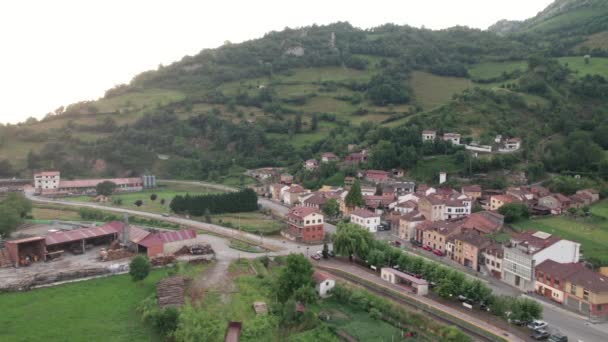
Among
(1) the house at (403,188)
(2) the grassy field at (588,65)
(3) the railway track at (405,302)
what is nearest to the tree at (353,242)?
(3) the railway track at (405,302)

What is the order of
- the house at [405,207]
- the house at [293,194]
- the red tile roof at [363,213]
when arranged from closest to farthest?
the red tile roof at [363,213] → the house at [405,207] → the house at [293,194]

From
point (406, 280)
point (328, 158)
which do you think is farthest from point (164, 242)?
point (328, 158)

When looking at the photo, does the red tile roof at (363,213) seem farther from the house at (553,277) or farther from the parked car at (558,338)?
the parked car at (558,338)

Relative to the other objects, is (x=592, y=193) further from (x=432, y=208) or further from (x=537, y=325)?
(x=537, y=325)

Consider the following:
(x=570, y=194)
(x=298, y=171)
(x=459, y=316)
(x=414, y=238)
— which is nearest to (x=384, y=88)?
(x=298, y=171)

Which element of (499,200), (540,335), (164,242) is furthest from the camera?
(499,200)
